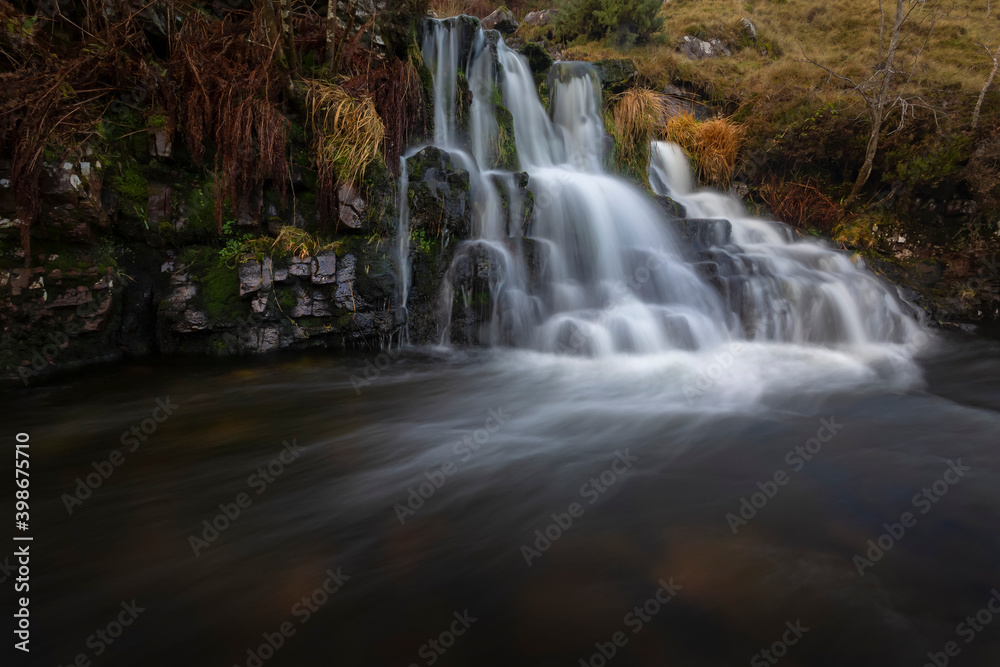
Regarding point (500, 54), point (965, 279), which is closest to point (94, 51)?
point (500, 54)

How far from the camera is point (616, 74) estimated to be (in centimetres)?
912

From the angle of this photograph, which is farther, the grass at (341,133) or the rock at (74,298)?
the grass at (341,133)

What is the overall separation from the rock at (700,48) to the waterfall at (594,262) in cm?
655

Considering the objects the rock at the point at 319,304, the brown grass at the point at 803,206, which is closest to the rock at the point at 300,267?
the rock at the point at 319,304

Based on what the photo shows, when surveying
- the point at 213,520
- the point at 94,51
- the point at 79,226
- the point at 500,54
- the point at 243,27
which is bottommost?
the point at 213,520

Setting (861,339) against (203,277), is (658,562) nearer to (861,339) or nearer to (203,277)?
(203,277)

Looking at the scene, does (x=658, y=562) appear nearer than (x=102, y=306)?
Yes

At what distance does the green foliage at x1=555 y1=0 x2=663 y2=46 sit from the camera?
11.8 metres

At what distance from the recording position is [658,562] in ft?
6.75

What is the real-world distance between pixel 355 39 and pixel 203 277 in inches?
143

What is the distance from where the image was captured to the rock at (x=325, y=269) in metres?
5.13

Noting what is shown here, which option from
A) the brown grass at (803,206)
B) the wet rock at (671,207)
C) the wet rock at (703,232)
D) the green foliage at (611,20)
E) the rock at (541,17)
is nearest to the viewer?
the wet rock at (703,232)

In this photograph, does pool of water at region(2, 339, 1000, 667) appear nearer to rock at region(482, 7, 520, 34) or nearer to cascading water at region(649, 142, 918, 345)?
cascading water at region(649, 142, 918, 345)

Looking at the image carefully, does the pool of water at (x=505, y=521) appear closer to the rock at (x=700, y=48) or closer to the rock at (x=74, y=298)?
the rock at (x=74, y=298)
